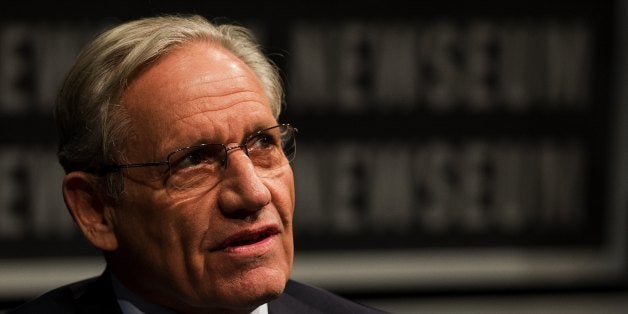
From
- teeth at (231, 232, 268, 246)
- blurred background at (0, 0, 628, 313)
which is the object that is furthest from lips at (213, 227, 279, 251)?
blurred background at (0, 0, 628, 313)

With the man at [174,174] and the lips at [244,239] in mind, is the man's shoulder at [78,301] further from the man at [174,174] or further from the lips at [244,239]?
the lips at [244,239]

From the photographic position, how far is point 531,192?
3.26 metres

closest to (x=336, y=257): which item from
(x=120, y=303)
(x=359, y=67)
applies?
(x=359, y=67)

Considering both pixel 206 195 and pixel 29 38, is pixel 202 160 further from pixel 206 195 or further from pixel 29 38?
pixel 29 38

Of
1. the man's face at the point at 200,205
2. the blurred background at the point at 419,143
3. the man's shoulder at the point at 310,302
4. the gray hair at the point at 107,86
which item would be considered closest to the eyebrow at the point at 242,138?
the man's face at the point at 200,205

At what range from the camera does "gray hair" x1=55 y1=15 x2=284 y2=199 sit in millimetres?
1754

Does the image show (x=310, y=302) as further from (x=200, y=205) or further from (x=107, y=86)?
(x=107, y=86)

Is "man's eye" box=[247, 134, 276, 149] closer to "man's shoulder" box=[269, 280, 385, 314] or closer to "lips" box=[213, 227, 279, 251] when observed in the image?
"lips" box=[213, 227, 279, 251]

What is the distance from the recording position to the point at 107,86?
1.76 m

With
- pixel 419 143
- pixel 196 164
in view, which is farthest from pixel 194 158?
pixel 419 143

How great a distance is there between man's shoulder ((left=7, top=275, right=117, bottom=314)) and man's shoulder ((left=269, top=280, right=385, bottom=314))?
338 mm

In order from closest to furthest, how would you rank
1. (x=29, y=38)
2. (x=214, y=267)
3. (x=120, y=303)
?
(x=214, y=267) → (x=120, y=303) → (x=29, y=38)

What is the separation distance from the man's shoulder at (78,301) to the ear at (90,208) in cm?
8

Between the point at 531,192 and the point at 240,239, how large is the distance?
5.86 ft
